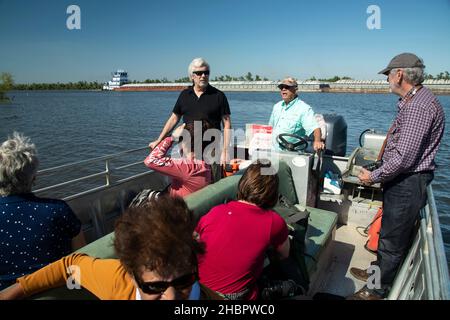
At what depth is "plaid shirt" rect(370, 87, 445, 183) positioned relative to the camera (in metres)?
2.27

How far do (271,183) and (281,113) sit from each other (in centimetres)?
264

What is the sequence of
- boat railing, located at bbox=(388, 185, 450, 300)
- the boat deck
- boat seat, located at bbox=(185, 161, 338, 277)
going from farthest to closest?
1. the boat deck
2. boat seat, located at bbox=(185, 161, 338, 277)
3. boat railing, located at bbox=(388, 185, 450, 300)

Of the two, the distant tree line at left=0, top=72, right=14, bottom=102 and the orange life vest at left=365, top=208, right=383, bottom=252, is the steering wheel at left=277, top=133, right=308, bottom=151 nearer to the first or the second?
the orange life vest at left=365, top=208, right=383, bottom=252

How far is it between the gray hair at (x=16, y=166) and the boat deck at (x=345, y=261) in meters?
2.81

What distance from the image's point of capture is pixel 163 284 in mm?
1097

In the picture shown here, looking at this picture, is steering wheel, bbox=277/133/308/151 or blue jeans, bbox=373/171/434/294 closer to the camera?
blue jeans, bbox=373/171/434/294

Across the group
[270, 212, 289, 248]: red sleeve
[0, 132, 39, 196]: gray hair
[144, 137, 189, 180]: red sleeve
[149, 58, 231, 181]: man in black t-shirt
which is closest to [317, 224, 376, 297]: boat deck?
[270, 212, 289, 248]: red sleeve

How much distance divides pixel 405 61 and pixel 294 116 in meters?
1.89

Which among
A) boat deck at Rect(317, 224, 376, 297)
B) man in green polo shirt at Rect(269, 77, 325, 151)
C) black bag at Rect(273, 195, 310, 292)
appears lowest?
boat deck at Rect(317, 224, 376, 297)

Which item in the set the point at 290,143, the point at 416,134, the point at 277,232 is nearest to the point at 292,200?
the point at 290,143

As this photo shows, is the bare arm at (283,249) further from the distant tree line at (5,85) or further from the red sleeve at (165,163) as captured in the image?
the distant tree line at (5,85)

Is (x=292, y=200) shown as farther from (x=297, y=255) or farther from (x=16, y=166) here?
(x=16, y=166)

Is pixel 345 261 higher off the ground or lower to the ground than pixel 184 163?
lower

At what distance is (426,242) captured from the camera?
201cm
